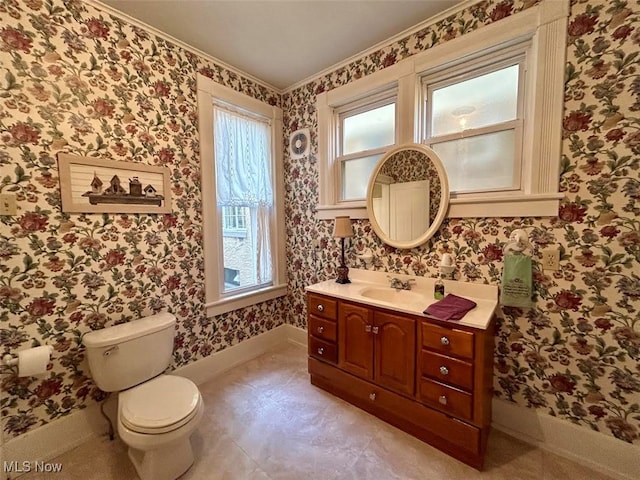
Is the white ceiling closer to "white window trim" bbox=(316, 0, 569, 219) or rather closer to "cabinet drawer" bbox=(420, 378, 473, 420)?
"white window trim" bbox=(316, 0, 569, 219)

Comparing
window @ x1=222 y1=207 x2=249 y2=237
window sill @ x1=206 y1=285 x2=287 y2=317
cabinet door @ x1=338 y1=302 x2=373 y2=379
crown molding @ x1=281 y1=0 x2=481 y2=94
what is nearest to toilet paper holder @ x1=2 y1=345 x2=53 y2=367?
window sill @ x1=206 y1=285 x2=287 y2=317

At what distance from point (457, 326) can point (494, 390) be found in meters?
0.73

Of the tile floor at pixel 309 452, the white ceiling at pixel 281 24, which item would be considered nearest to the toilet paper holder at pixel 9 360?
the tile floor at pixel 309 452

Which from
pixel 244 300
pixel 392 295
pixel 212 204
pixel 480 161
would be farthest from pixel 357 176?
pixel 244 300

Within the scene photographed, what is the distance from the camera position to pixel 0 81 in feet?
4.41

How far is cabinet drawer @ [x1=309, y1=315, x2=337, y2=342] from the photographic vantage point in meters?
1.96

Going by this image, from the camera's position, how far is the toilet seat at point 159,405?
1.27m

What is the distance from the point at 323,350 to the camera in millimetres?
2023

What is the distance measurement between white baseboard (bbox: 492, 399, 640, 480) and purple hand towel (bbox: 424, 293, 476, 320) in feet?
2.39

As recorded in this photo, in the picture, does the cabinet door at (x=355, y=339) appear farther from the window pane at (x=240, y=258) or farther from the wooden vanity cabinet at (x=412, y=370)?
the window pane at (x=240, y=258)

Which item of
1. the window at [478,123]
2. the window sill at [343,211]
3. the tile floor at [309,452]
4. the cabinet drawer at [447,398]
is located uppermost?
the window at [478,123]

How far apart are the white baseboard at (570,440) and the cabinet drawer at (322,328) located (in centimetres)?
113

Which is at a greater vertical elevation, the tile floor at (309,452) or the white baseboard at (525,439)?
the white baseboard at (525,439)

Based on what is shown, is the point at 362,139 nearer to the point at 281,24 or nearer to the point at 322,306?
the point at 281,24
